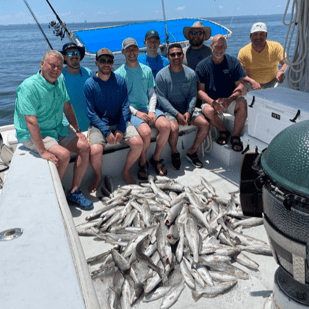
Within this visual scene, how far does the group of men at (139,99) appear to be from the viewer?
158 inches

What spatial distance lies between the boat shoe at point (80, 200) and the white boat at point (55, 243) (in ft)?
0.30

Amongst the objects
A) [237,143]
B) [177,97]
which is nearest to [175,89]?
[177,97]

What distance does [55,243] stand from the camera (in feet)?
6.90

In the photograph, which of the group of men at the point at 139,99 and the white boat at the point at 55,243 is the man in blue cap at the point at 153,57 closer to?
the group of men at the point at 139,99

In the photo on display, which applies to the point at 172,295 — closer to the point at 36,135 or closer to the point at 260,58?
the point at 36,135

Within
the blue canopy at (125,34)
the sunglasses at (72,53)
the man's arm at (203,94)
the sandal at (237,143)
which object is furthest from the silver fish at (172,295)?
the blue canopy at (125,34)

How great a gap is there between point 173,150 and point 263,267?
8.15 feet

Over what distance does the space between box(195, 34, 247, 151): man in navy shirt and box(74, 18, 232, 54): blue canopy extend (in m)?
3.94

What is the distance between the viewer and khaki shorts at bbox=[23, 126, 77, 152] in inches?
152

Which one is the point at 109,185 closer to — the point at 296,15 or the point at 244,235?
the point at 244,235

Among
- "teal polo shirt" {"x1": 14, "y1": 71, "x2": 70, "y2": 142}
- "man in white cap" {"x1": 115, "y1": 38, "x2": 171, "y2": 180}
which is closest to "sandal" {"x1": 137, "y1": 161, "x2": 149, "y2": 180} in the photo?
"man in white cap" {"x1": 115, "y1": 38, "x2": 171, "y2": 180}

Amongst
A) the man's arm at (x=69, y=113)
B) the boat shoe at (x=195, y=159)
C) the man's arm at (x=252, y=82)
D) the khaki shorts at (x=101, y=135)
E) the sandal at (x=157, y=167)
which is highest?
the man's arm at (x=69, y=113)

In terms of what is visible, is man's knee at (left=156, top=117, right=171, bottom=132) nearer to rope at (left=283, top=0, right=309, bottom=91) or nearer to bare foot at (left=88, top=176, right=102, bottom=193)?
bare foot at (left=88, top=176, right=102, bottom=193)

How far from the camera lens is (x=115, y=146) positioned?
4.80 m
